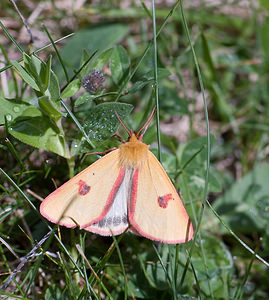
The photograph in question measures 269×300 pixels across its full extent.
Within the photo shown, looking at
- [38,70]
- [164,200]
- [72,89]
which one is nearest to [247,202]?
[164,200]

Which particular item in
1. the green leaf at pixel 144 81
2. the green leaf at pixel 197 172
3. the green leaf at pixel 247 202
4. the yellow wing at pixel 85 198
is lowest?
the green leaf at pixel 247 202

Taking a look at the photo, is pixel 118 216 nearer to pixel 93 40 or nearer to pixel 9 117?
pixel 9 117

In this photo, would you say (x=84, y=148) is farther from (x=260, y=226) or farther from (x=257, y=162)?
(x=257, y=162)

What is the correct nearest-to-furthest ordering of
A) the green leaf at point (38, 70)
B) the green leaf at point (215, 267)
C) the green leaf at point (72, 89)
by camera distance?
the green leaf at point (38, 70) < the green leaf at point (72, 89) < the green leaf at point (215, 267)

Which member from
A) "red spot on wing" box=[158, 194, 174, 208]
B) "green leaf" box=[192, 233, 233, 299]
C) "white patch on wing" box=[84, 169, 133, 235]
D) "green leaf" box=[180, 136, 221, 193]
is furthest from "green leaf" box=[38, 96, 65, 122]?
"green leaf" box=[192, 233, 233, 299]

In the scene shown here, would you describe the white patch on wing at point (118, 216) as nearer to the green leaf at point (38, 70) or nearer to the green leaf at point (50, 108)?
the green leaf at point (50, 108)

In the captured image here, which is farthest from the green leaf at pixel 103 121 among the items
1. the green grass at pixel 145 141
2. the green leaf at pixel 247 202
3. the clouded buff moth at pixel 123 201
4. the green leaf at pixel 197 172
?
the green leaf at pixel 247 202
